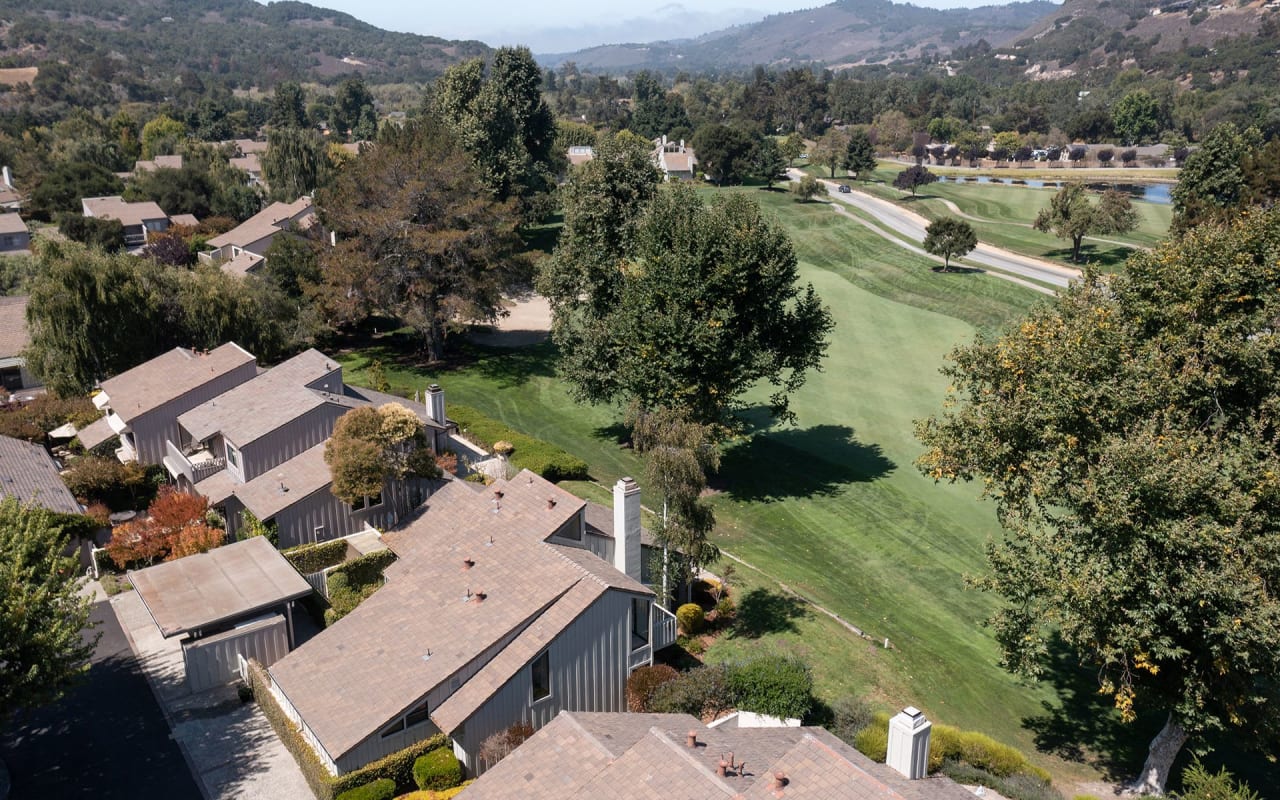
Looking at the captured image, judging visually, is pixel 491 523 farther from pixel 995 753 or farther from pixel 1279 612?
pixel 1279 612

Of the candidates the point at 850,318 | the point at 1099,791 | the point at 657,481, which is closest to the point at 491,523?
the point at 657,481

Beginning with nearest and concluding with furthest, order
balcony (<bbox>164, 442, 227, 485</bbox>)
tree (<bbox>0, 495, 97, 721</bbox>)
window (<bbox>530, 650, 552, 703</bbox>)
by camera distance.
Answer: tree (<bbox>0, 495, 97, 721</bbox>), window (<bbox>530, 650, 552, 703</bbox>), balcony (<bbox>164, 442, 227, 485</bbox>)

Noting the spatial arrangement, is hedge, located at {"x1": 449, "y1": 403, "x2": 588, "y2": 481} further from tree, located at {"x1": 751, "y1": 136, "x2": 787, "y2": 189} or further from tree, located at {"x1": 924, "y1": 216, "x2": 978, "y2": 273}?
tree, located at {"x1": 751, "y1": 136, "x2": 787, "y2": 189}

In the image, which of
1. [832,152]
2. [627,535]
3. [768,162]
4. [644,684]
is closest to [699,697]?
[644,684]

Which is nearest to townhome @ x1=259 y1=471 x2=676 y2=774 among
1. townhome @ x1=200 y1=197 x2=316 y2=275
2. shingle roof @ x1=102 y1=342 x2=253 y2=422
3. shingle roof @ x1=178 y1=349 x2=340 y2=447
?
shingle roof @ x1=178 y1=349 x2=340 y2=447

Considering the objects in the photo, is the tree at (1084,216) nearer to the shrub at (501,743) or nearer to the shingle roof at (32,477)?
the shrub at (501,743)

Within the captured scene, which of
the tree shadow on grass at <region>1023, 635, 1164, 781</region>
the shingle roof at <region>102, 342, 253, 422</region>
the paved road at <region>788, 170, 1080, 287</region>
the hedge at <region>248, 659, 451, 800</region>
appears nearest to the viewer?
the hedge at <region>248, 659, 451, 800</region>

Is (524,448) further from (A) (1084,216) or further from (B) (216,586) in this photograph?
(A) (1084,216)
